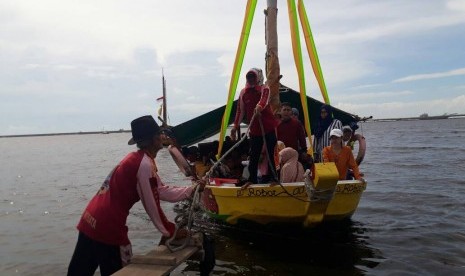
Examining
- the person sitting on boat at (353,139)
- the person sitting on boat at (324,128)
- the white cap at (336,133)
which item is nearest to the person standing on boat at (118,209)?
the white cap at (336,133)

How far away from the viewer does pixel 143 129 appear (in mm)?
3754

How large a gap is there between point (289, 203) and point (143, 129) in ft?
13.7

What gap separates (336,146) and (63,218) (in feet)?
27.1

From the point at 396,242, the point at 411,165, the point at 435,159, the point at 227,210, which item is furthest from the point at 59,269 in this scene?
the point at 435,159

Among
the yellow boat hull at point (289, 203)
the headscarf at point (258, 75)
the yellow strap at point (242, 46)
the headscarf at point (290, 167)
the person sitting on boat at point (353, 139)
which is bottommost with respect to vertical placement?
the yellow boat hull at point (289, 203)

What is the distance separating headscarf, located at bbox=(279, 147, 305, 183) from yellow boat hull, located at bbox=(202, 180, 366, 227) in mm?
383

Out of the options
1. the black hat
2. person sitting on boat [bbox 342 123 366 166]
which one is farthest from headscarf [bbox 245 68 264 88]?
the black hat

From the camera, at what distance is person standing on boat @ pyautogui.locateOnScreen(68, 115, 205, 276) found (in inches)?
139

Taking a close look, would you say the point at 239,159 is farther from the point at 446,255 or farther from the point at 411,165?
the point at 411,165

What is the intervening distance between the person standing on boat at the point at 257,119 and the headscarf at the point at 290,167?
7.2 inches

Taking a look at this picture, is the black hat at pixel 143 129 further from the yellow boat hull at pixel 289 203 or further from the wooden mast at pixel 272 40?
the wooden mast at pixel 272 40

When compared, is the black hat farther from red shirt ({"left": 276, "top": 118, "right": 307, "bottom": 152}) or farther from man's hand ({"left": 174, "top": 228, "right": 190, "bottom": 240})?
red shirt ({"left": 276, "top": 118, "right": 307, "bottom": 152})

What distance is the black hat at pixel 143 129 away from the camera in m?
3.74

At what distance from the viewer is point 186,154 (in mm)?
11609
